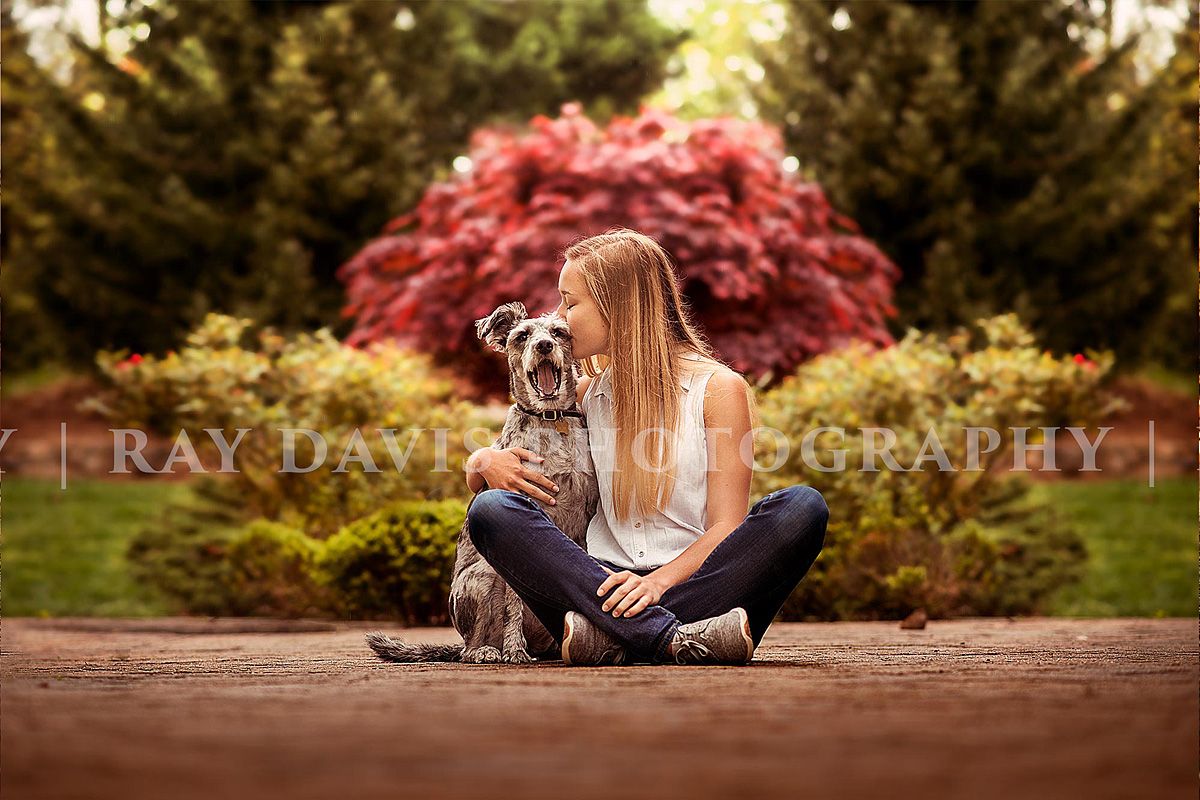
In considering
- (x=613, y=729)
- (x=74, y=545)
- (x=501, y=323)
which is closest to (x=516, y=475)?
(x=501, y=323)

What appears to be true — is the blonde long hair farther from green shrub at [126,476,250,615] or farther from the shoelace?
green shrub at [126,476,250,615]

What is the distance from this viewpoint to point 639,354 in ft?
12.1

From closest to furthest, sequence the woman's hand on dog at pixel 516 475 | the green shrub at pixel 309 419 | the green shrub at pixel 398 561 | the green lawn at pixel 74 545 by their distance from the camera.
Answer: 1. the woman's hand on dog at pixel 516 475
2. the green shrub at pixel 398 561
3. the green shrub at pixel 309 419
4. the green lawn at pixel 74 545

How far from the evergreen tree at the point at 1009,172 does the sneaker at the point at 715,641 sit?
1018 centimetres

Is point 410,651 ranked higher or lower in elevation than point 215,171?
lower

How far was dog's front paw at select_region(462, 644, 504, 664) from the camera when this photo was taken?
3.68m

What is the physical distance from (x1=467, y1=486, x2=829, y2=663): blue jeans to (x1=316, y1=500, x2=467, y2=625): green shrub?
2.68 meters

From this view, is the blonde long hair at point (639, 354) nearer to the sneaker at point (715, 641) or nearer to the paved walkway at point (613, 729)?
the sneaker at point (715, 641)

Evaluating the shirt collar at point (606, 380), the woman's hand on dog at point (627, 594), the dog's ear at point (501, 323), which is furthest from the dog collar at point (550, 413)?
the woman's hand on dog at point (627, 594)

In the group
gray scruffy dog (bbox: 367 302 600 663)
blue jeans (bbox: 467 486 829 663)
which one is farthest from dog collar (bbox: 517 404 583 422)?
blue jeans (bbox: 467 486 829 663)

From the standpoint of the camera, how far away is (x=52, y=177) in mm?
14289

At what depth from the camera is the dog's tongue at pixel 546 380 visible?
147 inches

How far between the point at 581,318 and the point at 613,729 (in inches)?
71.2

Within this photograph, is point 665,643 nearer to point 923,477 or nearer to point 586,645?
point 586,645
